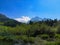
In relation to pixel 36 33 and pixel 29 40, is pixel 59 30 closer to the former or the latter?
pixel 36 33

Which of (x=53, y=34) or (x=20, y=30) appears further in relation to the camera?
(x=20, y=30)

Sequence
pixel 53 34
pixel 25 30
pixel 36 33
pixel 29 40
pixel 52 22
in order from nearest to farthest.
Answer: pixel 29 40
pixel 53 34
pixel 36 33
pixel 25 30
pixel 52 22

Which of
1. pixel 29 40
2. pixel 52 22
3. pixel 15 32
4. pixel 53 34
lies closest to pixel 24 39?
pixel 29 40

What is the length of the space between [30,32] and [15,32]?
7.08m

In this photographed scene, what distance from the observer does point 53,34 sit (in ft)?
178

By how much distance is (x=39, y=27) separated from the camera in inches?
2404

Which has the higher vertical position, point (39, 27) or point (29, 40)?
point (39, 27)

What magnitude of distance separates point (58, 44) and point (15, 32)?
3563 centimetres

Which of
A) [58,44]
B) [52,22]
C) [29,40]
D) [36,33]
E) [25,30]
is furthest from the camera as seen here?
[52,22]

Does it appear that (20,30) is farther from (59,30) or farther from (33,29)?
(59,30)

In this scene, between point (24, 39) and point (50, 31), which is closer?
point (24, 39)

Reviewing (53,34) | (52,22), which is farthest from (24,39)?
(52,22)

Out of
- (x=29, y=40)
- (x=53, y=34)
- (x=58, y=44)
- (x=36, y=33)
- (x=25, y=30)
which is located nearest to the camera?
(x=58, y=44)

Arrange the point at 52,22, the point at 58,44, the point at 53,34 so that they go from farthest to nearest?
Result: the point at 52,22, the point at 53,34, the point at 58,44
